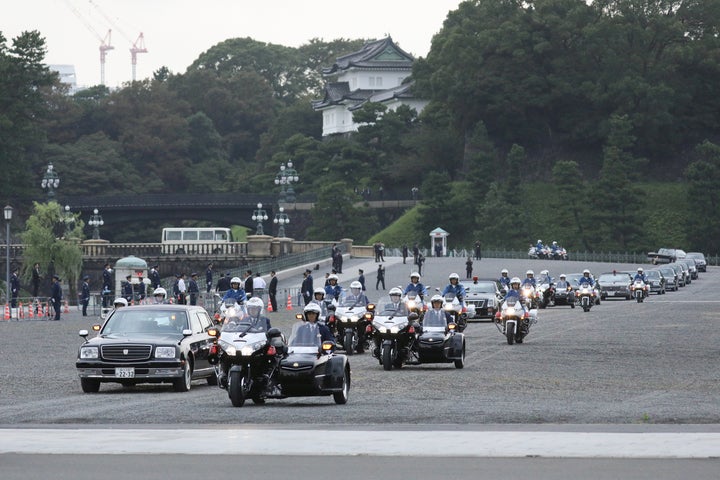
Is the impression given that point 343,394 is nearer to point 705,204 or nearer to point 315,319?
point 315,319

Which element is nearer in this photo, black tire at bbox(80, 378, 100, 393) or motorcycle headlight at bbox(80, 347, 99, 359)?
motorcycle headlight at bbox(80, 347, 99, 359)

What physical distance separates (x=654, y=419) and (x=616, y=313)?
35744 mm

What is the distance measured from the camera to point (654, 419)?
19438 mm

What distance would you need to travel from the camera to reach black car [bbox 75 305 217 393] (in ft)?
78.8

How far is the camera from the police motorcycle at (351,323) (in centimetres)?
3347

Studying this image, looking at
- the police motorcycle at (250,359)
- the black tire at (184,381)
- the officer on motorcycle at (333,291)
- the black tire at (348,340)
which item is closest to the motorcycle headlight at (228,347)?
the police motorcycle at (250,359)

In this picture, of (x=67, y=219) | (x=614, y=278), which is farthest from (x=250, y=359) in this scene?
(x=67, y=219)

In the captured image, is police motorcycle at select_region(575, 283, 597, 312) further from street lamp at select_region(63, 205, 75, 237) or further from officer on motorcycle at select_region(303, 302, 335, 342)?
street lamp at select_region(63, 205, 75, 237)

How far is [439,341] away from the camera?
1145 inches

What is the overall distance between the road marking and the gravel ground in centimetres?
158

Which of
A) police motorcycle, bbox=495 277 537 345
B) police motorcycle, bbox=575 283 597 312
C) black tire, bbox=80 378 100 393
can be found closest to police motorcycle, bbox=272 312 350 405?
black tire, bbox=80 378 100 393

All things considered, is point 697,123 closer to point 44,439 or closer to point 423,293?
point 423,293

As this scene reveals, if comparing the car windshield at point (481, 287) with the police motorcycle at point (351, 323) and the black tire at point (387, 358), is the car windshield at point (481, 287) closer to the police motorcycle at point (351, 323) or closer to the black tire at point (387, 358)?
the police motorcycle at point (351, 323)

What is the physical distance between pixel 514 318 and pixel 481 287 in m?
13.7
